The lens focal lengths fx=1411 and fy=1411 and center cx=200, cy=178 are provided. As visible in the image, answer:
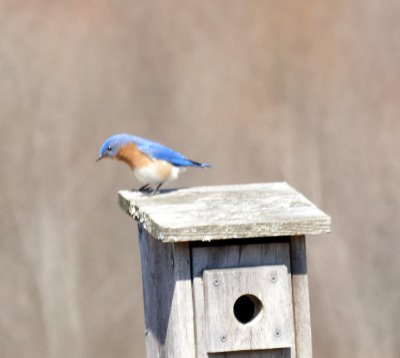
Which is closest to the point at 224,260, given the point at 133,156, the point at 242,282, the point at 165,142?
the point at 242,282

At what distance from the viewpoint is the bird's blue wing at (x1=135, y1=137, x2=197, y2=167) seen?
5.09 m

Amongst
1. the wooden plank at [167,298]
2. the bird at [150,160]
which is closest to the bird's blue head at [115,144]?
the bird at [150,160]

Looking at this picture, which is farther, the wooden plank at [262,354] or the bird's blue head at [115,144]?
the bird's blue head at [115,144]

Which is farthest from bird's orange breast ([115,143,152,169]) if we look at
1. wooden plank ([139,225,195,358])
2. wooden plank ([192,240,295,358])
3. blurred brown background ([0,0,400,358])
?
blurred brown background ([0,0,400,358])

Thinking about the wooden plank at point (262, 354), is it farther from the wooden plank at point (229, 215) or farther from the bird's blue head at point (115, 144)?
the bird's blue head at point (115, 144)

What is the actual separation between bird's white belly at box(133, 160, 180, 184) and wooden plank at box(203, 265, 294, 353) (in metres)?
1.31

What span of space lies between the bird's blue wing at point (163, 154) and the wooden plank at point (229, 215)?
2.73ft

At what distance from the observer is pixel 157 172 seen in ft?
16.7

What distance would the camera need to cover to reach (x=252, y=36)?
8234 mm

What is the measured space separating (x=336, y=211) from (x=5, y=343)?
6.71 ft

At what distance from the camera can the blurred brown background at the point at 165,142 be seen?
796 centimetres

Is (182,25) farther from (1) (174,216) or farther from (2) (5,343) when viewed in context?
(1) (174,216)

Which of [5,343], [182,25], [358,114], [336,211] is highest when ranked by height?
[182,25]

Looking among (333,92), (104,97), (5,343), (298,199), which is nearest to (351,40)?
(333,92)
